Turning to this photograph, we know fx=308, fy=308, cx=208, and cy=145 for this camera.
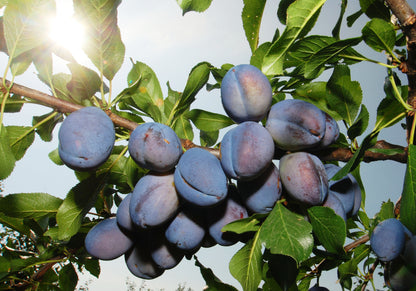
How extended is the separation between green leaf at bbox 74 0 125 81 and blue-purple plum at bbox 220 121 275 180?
560 millimetres

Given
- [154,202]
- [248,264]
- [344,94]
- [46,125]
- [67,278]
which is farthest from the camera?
[67,278]

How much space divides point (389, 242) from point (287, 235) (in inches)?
27.9

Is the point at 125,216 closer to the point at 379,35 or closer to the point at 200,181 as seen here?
the point at 200,181

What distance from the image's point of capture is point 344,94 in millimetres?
1175

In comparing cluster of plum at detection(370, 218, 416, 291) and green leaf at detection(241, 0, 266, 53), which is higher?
green leaf at detection(241, 0, 266, 53)

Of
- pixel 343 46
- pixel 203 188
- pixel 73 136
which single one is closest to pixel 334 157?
pixel 343 46

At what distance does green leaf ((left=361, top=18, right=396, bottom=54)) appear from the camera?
1.00 metres

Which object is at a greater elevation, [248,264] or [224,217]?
[224,217]

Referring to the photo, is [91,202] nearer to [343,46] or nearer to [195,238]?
[195,238]

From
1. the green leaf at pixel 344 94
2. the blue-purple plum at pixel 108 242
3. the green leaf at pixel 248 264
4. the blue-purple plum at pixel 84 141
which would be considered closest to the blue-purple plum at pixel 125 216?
the blue-purple plum at pixel 108 242

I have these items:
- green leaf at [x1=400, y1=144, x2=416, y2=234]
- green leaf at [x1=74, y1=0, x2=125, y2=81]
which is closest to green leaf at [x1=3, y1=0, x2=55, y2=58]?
green leaf at [x1=74, y1=0, x2=125, y2=81]

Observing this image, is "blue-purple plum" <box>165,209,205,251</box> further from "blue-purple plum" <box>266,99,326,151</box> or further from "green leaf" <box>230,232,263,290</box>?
"blue-purple plum" <box>266,99,326,151</box>

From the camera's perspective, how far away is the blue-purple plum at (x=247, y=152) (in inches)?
33.8

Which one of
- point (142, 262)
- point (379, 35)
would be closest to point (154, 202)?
point (142, 262)
